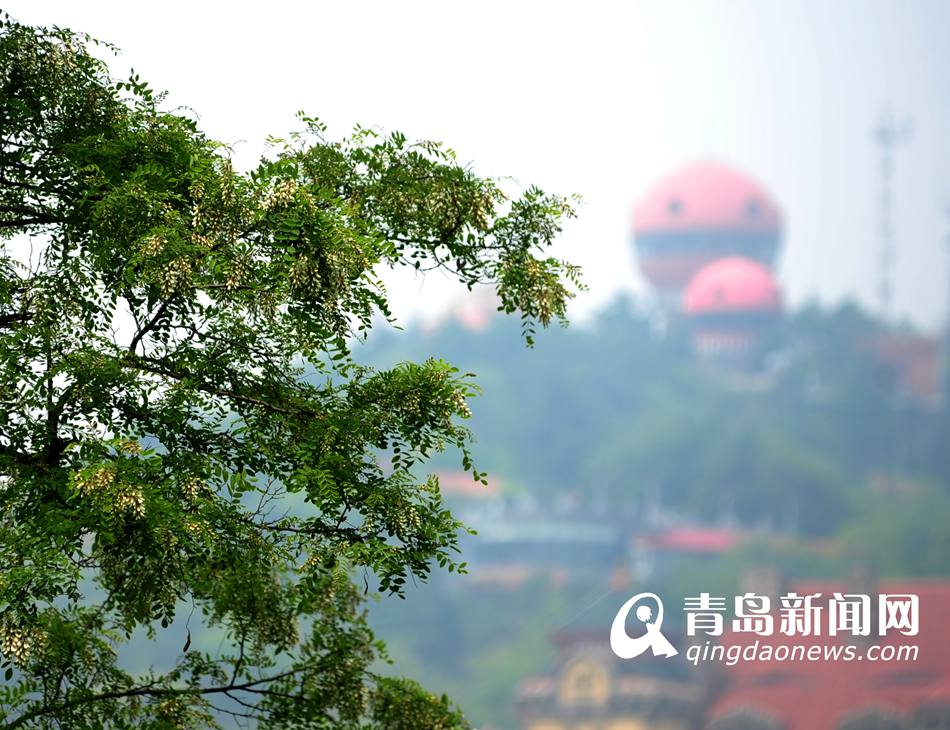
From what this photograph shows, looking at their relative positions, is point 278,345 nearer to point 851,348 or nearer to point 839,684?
point 839,684

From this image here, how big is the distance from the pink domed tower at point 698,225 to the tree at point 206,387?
11022cm

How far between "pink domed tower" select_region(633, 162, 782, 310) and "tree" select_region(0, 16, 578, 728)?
110225 mm

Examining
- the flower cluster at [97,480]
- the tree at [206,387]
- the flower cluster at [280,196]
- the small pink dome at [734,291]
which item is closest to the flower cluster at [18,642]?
the tree at [206,387]

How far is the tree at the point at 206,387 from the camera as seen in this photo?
650 centimetres

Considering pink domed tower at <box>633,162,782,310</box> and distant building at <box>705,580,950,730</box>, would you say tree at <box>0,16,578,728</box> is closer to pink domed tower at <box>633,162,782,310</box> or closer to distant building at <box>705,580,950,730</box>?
distant building at <box>705,580,950,730</box>

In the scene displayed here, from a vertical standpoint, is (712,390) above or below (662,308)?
below

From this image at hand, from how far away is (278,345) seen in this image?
24.2 ft

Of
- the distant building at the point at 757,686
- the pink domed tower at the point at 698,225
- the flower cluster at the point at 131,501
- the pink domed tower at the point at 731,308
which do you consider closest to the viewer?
the flower cluster at the point at 131,501

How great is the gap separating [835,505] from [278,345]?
86.2 meters

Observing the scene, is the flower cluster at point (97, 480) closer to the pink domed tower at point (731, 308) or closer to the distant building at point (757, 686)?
the distant building at point (757, 686)

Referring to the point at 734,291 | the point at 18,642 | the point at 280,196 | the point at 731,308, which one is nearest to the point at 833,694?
→ the point at 734,291

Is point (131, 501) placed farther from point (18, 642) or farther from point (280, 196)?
point (280, 196)

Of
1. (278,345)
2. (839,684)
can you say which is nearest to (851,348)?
(839,684)

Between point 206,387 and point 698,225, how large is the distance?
11132cm
